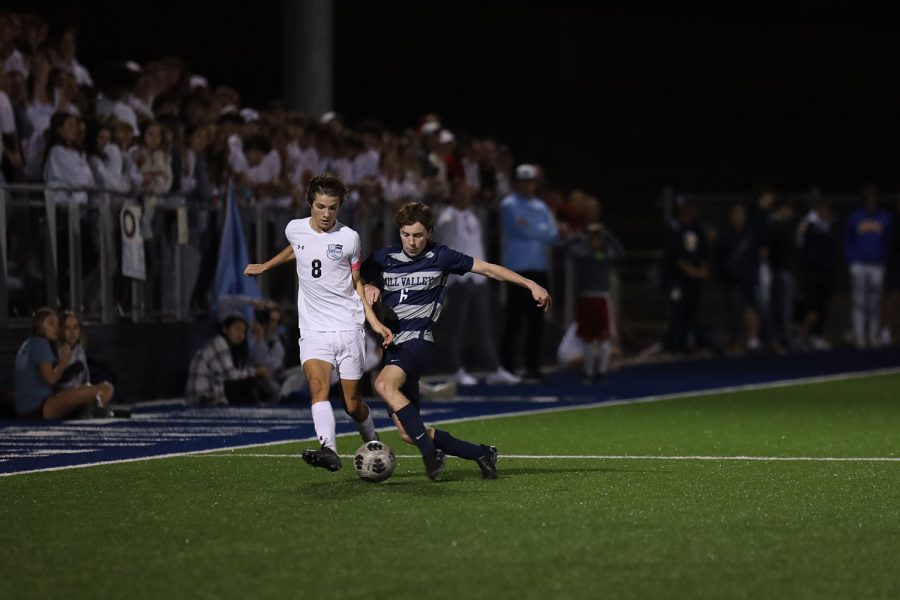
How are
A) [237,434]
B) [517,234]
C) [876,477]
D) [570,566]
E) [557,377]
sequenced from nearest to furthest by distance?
[570,566]
[876,477]
[237,434]
[517,234]
[557,377]

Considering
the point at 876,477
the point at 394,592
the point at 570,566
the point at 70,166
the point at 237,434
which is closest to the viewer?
the point at 394,592

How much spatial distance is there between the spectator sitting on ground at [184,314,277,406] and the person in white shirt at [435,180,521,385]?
116 inches

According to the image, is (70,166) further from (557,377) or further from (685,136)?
(685,136)

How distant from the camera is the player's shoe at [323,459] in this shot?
37.6 ft

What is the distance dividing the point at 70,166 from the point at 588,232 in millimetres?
6466

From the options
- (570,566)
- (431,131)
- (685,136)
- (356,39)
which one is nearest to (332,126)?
(431,131)

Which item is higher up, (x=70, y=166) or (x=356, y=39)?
(x=356, y=39)

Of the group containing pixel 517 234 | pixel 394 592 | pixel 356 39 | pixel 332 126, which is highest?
pixel 356 39

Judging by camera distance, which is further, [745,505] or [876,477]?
[876,477]

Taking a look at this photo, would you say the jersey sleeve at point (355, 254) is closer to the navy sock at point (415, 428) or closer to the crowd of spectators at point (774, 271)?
the navy sock at point (415, 428)

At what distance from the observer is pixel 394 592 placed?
7965mm

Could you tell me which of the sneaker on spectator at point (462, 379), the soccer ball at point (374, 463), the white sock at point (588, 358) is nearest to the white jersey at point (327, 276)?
the soccer ball at point (374, 463)

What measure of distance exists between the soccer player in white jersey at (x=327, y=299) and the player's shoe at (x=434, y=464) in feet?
2.05

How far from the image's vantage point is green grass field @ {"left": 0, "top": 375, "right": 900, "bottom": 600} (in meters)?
8.20
